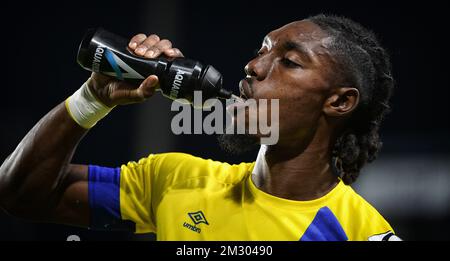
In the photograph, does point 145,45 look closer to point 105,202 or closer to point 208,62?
point 105,202

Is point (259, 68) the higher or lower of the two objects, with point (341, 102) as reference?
higher

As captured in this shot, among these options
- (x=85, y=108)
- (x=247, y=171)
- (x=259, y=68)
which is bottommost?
(x=247, y=171)

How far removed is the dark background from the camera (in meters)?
4.93

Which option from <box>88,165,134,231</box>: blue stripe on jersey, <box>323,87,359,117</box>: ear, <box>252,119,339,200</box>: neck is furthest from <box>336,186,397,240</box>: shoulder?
<box>88,165,134,231</box>: blue stripe on jersey

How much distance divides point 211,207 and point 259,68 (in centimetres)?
52

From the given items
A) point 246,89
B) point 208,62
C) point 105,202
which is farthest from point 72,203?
point 208,62

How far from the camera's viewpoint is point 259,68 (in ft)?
7.86

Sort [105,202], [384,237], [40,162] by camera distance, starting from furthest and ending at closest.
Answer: [105,202] → [40,162] → [384,237]

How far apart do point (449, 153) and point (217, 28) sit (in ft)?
7.59

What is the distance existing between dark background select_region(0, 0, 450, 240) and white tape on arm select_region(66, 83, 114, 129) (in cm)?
255

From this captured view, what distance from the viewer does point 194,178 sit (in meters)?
2.47

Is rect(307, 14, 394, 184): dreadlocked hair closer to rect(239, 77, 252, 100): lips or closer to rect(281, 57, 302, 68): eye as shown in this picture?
rect(281, 57, 302, 68): eye

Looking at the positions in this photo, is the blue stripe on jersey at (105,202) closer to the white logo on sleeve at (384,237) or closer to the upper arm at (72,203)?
the upper arm at (72,203)

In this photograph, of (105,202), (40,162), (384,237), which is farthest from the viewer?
(105,202)
